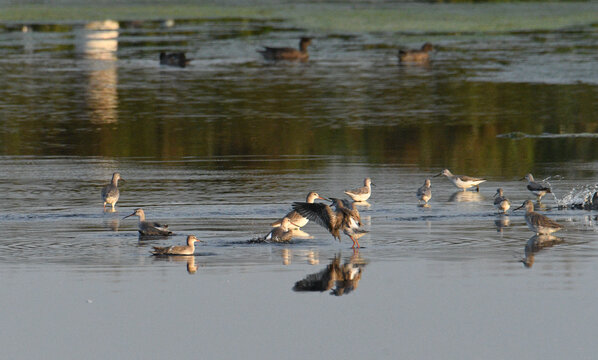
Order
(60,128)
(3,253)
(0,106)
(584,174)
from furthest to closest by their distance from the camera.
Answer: (0,106), (60,128), (584,174), (3,253)

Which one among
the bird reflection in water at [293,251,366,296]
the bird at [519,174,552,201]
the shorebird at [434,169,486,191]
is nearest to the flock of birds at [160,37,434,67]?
the shorebird at [434,169,486,191]

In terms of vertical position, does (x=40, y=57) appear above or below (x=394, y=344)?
above

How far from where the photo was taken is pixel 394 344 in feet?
35.0

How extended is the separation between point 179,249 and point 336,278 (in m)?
2.25

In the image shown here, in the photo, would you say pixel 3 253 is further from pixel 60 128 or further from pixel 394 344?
pixel 60 128

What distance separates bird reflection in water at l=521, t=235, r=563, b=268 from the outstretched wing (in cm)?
235

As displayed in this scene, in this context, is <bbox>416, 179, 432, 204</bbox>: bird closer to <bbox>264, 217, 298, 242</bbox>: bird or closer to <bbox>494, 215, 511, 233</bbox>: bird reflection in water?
<bbox>494, 215, 511, 233</bbox>: bird reflection in water

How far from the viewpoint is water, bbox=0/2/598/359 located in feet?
37.5

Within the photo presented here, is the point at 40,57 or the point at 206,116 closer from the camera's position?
the point at 206,116

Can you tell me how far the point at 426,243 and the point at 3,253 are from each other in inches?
199

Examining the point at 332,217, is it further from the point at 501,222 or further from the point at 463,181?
the point at 463,181

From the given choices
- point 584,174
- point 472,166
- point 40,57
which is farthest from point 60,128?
point 40,57

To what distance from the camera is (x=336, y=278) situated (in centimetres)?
1344

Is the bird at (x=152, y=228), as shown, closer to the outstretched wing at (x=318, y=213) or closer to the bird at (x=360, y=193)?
the outstretched wing at (x=318, y=213)
